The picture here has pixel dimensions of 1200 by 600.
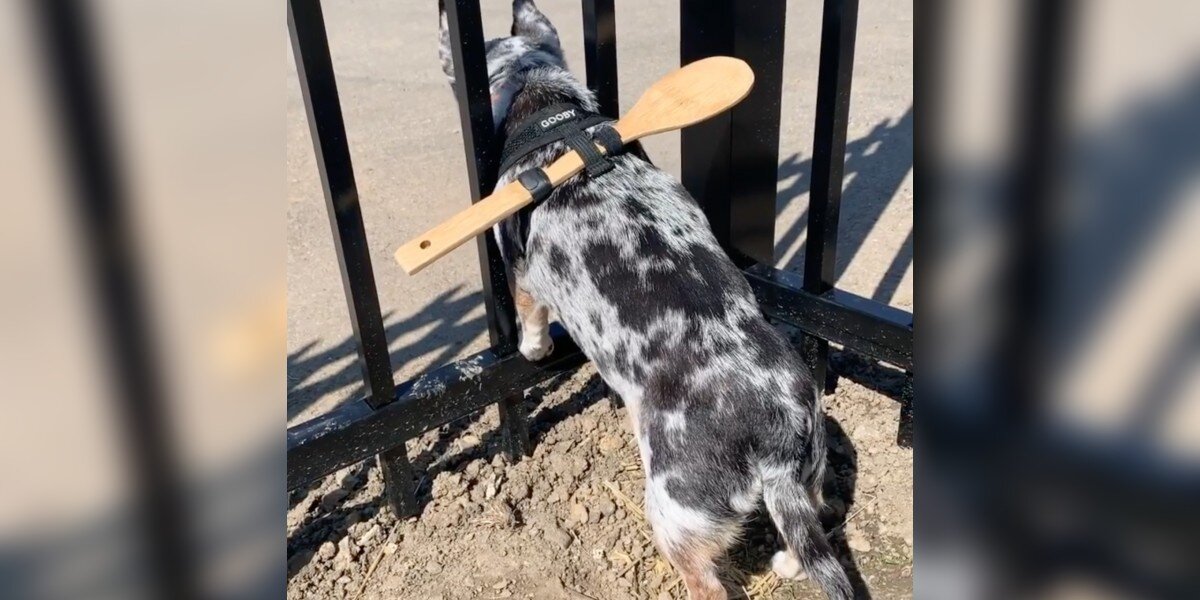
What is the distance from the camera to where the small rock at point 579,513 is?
323cm

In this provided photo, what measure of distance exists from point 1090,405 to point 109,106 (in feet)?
1.48

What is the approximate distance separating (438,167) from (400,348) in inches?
67.6

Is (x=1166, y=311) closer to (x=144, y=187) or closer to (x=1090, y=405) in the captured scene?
(x=1090, y=405)

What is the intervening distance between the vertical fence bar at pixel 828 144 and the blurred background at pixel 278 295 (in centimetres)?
260

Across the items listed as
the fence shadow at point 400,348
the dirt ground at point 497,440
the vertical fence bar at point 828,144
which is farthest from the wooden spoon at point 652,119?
the fence shadow at point 400,348

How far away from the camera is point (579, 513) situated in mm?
3248

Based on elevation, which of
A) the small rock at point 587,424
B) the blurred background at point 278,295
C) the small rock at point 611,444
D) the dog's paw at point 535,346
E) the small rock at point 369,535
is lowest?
the small rock at point 611,444

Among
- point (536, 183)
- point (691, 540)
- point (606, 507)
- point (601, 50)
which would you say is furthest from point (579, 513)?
point (601, 50)

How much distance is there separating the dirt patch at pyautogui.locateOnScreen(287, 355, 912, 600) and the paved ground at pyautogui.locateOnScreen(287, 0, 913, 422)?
0.58m

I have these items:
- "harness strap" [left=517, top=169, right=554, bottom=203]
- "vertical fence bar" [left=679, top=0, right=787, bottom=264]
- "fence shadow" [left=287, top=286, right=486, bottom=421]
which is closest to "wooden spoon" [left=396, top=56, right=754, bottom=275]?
"harness strap" [left=517, top=169, right=554, bottom=203]

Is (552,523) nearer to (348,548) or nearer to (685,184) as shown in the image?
(348,548)

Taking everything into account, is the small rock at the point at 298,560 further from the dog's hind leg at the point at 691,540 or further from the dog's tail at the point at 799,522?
the dog's tail at the point at 799,522

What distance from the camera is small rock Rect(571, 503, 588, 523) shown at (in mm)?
3230

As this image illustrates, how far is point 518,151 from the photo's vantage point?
2961 millimetres
